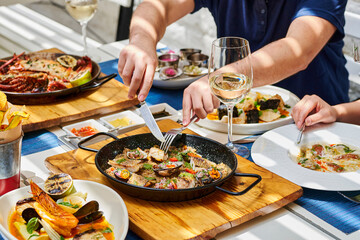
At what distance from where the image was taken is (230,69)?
4.75 feet

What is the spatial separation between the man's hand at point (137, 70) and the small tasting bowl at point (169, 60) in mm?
500

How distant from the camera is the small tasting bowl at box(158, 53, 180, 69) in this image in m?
2.30

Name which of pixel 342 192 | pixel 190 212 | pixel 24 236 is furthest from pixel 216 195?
pixel 24 236

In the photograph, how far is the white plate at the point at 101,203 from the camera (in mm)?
1169

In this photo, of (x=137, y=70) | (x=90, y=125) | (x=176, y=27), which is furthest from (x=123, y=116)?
(x=176, y=27)

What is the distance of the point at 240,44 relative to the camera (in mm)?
1475

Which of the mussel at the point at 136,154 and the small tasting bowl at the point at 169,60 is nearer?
the mussel at the point at 136,154

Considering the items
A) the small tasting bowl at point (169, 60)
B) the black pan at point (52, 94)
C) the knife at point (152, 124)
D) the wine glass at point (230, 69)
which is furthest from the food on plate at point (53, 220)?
the small tasting bowl at point (169, 60)

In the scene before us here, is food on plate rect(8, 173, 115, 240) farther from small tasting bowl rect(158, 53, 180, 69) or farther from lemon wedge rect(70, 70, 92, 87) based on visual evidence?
small tasting bowl rect(158, 53, 180, 69)

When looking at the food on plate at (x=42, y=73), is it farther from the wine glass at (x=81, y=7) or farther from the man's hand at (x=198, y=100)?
the man's hand at (x=198, y=100)

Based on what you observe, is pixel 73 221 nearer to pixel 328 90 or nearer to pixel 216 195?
pixel 216 195

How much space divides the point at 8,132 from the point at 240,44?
71 centimetres

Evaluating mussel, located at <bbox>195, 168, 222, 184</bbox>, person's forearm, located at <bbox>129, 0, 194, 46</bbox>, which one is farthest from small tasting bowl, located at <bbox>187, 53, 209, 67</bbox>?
mussel, located at <bbox>195, 168, 222, 184</bbox>

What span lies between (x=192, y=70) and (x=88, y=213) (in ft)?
4.10
